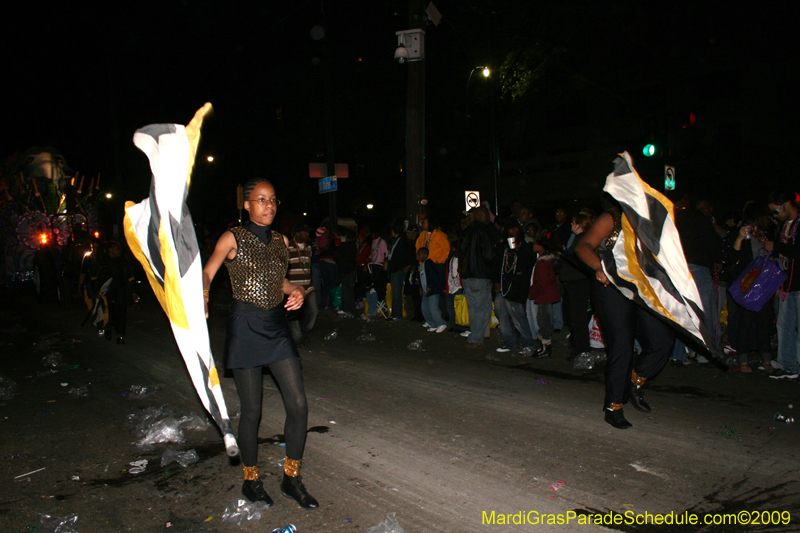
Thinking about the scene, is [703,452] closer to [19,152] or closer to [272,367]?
[272,367]

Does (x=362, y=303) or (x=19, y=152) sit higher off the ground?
(x=19, y=152)

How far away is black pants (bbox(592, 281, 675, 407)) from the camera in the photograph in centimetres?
496

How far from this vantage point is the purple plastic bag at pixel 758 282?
6786 millimetres

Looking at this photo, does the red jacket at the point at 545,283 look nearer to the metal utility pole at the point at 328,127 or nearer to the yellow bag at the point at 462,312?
the yellow bag at the point at 462,312

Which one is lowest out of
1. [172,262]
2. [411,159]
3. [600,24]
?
[172,262]

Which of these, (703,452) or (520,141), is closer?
(703,452)

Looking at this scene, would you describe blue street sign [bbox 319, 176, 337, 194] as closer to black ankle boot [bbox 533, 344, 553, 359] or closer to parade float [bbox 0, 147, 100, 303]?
parade float [bbox 0, 147, 100, 303]

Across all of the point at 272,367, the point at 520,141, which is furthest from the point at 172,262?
the point at 520,141

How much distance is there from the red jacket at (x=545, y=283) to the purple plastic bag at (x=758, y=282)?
88.2 inches

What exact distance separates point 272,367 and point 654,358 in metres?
3.31

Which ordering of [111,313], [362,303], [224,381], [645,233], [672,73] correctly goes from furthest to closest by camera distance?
1. [672,73]
2. [362,303]
3. [111,313]
4. [224,381]
5. [645,233]

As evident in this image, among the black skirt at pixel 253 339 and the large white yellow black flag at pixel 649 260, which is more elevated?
the large white yellow black flag at pixel 649 260

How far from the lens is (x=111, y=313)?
32.2 ft

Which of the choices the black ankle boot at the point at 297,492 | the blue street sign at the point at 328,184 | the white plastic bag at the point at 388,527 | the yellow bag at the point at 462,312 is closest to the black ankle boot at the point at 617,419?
the white plastic bag at the point at 388,527
